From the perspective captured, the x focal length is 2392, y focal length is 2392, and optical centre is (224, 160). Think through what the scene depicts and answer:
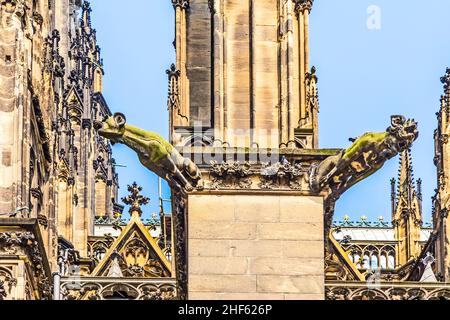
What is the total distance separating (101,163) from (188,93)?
4985 centimetres

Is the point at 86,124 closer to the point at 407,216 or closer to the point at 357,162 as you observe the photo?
the point at 407,216

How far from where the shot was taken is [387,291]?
103 feet

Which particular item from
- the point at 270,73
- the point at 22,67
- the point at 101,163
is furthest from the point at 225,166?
the point at 101,163

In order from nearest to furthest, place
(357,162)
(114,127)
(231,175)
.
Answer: (114,127) < (231,175) < (357,162)

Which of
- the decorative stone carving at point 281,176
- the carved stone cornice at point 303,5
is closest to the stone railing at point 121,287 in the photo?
the decorative stone carving at point 281,176

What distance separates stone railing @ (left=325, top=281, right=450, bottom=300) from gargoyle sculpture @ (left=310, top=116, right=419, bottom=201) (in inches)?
71.7

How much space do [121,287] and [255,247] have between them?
3641mm

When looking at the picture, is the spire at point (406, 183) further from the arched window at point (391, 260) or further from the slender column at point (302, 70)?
the slender column at point (302, 70)

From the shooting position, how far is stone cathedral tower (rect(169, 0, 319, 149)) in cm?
3016

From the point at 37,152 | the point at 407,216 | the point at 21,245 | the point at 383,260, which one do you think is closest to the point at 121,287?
the point at 21,245

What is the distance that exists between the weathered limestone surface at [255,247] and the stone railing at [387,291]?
5.88ft

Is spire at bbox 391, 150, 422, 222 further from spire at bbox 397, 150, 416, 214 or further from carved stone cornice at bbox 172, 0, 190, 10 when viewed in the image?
carved stone cornice at bbox 172, 0, 190, 10

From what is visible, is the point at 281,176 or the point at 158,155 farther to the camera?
the point at 281,176

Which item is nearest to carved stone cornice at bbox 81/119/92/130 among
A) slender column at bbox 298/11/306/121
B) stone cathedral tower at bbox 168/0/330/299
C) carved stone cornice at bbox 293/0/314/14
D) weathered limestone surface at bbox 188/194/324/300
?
slender column at bbox 298/11/306/121
